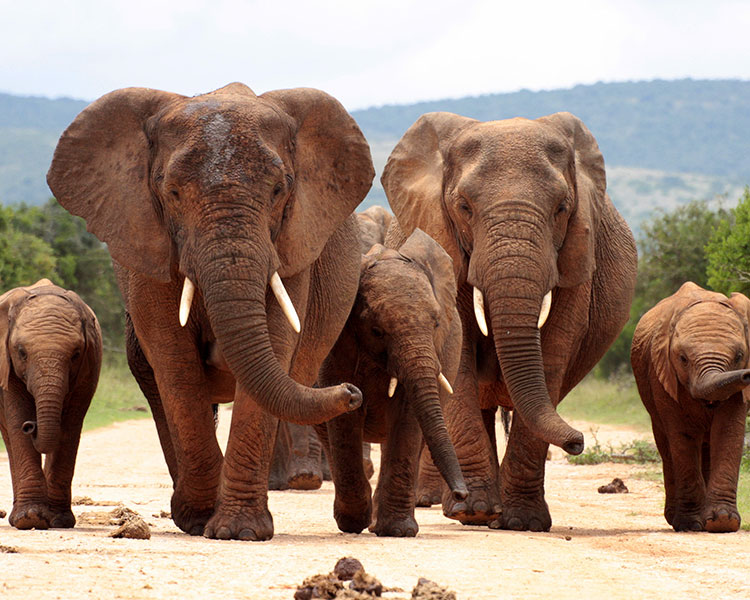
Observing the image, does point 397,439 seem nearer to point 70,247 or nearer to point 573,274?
point 573,274

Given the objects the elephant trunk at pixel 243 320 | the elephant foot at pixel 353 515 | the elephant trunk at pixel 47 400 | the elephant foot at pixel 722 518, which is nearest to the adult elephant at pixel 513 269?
the elephant foot at pixel 353 515

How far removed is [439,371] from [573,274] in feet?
6.45

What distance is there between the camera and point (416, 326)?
7.67 meters

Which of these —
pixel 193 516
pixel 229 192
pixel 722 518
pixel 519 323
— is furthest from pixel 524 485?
pixel 229 192

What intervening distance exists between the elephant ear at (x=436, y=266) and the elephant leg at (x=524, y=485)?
3.83 feet

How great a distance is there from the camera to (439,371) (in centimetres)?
774

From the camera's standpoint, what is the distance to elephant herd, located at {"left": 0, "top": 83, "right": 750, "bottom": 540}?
705 centimetres

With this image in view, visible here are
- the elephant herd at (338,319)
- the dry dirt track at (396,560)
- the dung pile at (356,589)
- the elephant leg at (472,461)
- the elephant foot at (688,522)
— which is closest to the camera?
the dung pile at (356,589)

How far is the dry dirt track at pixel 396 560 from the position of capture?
5246 mm

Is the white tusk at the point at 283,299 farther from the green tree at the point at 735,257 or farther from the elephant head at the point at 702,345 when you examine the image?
the green tree at the point at 735,257

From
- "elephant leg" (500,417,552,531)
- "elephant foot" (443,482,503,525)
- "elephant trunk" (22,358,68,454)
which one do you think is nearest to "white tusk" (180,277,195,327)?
"elephant trunk" (22,358,68,454)

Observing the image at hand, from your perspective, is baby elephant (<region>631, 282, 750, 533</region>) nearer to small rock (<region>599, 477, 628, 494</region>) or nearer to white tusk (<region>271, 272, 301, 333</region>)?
small rock (<region>599, 477, 628, 494</region>)

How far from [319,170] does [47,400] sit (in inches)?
79.9

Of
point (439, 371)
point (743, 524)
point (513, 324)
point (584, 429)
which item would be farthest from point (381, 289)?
point (584, 429)
